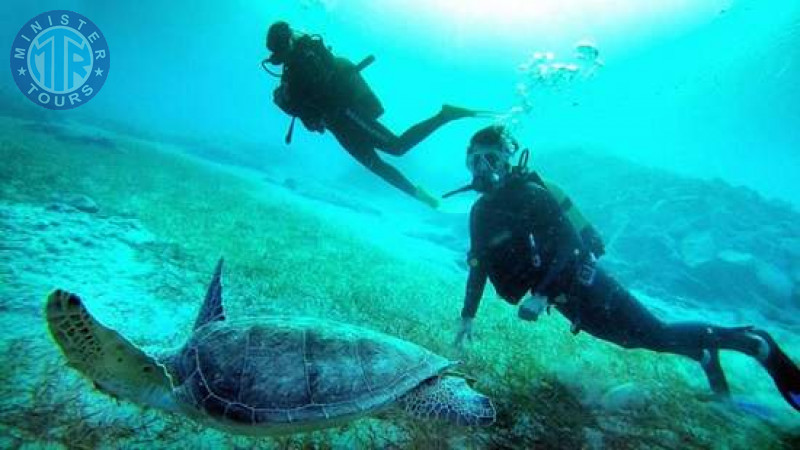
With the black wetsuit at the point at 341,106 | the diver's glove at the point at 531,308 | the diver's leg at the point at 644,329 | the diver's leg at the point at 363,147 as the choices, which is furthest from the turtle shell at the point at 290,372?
the diver's leg at the point at 363,147

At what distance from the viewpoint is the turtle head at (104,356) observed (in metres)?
2.00

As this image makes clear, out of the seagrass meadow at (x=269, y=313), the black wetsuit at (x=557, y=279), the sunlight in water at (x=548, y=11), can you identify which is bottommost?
the seagrass meadow at (x=269, y=313)

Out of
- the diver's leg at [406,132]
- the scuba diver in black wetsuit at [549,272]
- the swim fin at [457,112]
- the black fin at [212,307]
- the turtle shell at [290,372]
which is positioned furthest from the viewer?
the swim fin at [457,112]

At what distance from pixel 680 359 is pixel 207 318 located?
716cm

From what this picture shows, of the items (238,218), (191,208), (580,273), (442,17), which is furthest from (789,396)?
(442,17)

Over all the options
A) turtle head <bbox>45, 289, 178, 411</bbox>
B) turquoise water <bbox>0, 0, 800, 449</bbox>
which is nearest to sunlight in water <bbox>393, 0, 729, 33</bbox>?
turquoise water <bbox>0, 0, 800, 449</bbox>

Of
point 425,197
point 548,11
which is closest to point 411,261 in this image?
point 425,197

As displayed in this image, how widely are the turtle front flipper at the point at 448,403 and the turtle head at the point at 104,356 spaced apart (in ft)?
5.25

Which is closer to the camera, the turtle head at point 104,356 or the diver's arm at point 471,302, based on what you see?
the turtle head at point 104,356

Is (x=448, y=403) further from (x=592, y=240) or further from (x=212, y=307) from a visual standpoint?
(x=592, y=240)

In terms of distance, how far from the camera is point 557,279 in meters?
4.73

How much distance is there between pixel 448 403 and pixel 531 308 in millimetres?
1769

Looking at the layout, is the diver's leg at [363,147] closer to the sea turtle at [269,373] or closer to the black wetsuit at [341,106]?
the black wetsuit at [341,106]

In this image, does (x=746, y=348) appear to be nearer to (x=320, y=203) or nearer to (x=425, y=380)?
(x=425, y=380)
